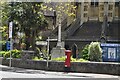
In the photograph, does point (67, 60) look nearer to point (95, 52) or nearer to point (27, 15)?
point (95, 52)

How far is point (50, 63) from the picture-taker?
23719mm

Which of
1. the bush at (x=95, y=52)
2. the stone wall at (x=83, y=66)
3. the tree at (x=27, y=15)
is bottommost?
the stone wall at (x=83, y=66)

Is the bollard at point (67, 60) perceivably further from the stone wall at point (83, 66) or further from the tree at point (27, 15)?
the tree at point (27, 15)

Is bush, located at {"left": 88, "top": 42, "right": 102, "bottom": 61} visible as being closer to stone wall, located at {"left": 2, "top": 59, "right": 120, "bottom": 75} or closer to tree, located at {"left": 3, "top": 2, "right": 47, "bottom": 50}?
stone wall, located at {"left": 2, "top": 59, "right": 120, "bottom": 75}

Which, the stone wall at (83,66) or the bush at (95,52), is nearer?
the stone wall at (83,66)

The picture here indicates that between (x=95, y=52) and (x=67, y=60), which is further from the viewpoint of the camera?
(x=95, y=52)

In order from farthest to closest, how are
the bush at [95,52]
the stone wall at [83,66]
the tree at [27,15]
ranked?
the tree at [27,15] < the bush at [95,52] < the stone wall at [83,66]

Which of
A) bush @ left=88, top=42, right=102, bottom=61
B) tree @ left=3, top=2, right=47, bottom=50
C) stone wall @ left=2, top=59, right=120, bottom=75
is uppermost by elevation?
tree @ left=3, top=2, right=47, bottom=50

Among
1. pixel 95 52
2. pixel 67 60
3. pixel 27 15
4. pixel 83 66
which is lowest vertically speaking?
pixel 83 66

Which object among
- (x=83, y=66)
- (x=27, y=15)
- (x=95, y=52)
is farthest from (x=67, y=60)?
(x=27, y=15)

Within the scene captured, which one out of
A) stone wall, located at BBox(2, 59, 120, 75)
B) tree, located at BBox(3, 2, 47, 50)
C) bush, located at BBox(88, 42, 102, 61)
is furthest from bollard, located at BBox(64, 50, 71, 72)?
tree, located at BBox(3, 2, 47, 50)

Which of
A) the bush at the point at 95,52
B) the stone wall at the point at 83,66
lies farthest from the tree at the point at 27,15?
the bush at the point at 95,52

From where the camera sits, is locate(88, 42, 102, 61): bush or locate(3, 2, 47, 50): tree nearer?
locate(88, 42, 102, 61): bush

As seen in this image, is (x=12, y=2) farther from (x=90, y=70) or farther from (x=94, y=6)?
(x=94, y=6)
